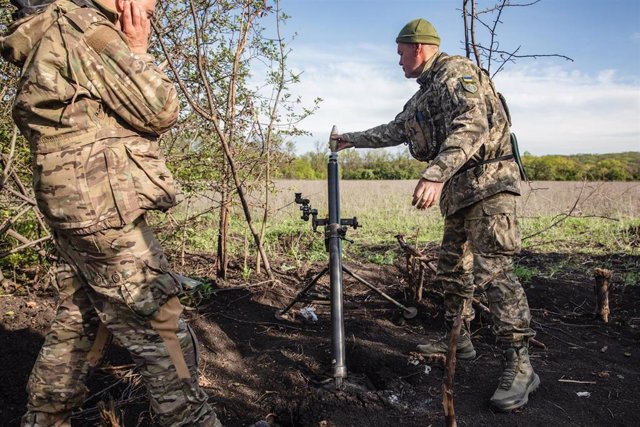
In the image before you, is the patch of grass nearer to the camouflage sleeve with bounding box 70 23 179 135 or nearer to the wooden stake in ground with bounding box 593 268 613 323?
the wooden stake in ground with bounding box 593 268 613 323

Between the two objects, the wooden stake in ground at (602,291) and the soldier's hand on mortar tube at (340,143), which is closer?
the soldier's hand on mortar tube at (340,143)

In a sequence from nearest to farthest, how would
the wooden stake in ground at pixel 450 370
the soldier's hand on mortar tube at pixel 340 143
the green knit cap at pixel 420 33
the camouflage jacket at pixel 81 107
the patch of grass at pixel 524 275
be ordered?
1. the wooden stake in ground at pixel 450 370
2. the camouflage jacket at pixel 81 107
3. the green knit cap at pixel 420 33
4. the soldier's hand on mortar tube at pixel 340 143
5. the patch of grass at pixel 524 275

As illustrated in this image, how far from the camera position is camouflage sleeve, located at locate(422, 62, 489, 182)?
2.89 metres

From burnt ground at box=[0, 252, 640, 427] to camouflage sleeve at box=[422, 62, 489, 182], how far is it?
143 centimetres

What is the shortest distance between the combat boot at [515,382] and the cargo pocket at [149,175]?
224 cm

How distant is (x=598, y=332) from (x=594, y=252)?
11.4ft

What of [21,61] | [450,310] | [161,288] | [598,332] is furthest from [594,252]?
[21,61]

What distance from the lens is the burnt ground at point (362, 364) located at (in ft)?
9.52

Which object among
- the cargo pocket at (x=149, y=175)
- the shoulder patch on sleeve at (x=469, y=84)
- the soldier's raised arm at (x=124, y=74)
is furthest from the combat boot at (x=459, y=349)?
the soldier's raised arm at (x=124, y=74)

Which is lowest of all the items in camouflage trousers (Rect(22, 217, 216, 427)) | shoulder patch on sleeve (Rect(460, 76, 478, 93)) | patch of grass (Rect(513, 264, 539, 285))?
patch of grass (Rect(513, 264, 539, 285))

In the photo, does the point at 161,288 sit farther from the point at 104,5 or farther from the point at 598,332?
the point at 598,332

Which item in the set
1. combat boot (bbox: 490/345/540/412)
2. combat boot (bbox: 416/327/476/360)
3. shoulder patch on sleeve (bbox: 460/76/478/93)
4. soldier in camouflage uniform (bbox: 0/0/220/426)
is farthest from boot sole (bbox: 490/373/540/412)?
shoulder patch on sleeve (bbox: 460/76/478/93)

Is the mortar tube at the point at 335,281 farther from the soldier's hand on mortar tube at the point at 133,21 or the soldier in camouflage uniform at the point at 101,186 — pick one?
the soldier's hand on mortar tube at the point at 133,21

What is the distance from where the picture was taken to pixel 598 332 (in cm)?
423
